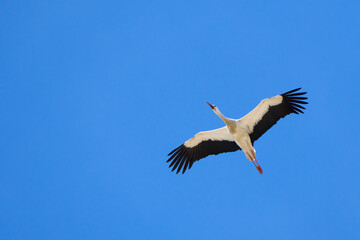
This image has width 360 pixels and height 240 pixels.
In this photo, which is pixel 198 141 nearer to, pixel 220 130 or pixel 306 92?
pixel 220 130

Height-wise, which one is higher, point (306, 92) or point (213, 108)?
point (213, 108)

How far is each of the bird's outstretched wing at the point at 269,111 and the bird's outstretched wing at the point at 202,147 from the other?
90 centimetres

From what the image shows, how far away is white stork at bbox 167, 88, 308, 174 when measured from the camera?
1778cm

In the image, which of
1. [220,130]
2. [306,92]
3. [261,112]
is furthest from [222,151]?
[306,92]

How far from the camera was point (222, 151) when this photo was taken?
19.0 m

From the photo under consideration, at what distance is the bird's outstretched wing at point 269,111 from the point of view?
17625mm

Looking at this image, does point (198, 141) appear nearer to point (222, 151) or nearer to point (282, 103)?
point (222, 151)

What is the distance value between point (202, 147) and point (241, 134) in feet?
4.99

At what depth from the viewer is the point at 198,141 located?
19.1m

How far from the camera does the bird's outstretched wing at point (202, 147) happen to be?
1892 centimetres

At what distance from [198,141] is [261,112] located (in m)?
2.36

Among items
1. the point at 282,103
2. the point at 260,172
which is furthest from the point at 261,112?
the point at 260,172

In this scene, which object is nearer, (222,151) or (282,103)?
(282,103)

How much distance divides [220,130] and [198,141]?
2.72 ft
